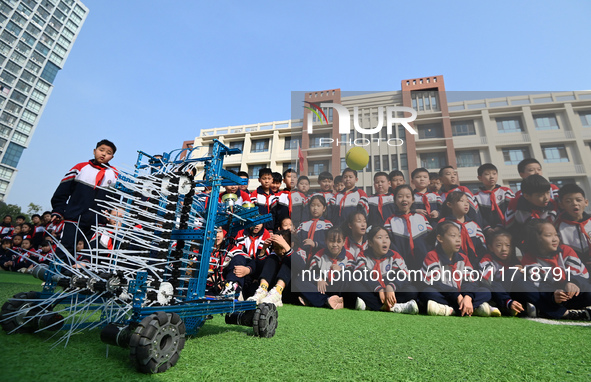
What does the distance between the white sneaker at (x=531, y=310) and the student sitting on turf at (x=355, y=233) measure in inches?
97.9

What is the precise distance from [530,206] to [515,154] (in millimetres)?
1026

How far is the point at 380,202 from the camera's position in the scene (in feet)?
17.6

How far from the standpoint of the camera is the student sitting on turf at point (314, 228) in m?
5.06

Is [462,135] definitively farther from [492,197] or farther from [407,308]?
[407,308]

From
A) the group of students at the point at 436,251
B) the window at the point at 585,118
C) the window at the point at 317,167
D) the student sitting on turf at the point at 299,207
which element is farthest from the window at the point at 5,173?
the window at the point at 585,118

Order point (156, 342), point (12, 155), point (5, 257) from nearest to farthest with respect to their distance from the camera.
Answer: point (156, 342) → point (5, 257) → point (12, 155)

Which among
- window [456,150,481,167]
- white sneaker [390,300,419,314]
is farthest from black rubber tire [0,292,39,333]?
window [456,150,481,167]

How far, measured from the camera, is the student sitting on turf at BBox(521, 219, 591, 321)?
13.1 ft

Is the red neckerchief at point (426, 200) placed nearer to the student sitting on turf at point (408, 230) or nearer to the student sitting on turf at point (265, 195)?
the student sitting on turf at point (408, 230)

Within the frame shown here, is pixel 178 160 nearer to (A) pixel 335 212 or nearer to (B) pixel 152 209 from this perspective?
(B) pixel 152 209

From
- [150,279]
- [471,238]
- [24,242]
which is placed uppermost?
[471,238]

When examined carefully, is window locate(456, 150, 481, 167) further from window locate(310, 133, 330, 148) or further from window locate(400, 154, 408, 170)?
window locate(310, 133, 330, 148)

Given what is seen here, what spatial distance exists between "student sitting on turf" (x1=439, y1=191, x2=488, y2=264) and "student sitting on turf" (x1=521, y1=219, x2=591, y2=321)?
62 cm

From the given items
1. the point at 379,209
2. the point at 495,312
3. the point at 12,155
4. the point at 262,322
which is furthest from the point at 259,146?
the point at 12,155
